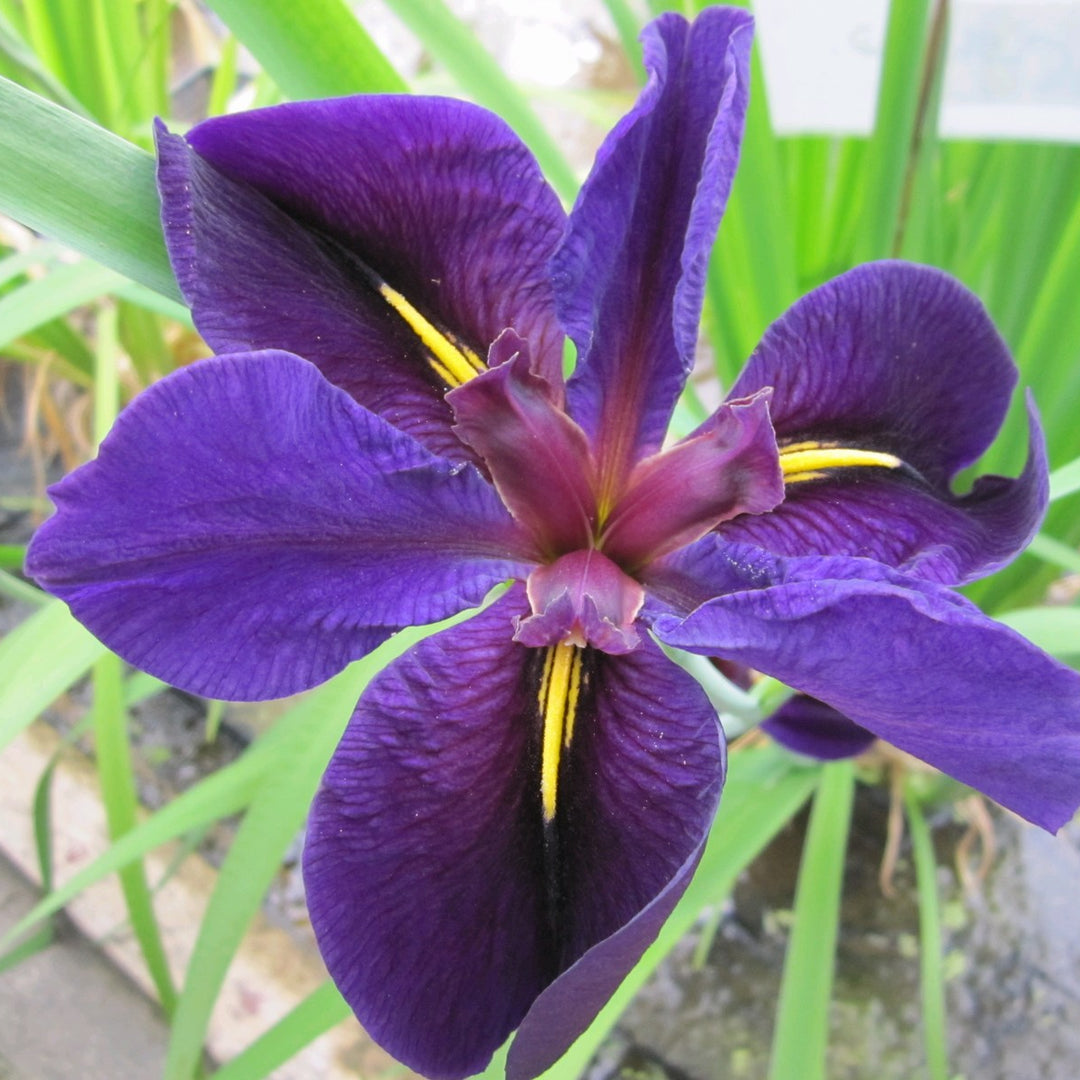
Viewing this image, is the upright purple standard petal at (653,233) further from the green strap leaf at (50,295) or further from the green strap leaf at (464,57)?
the green strap leaf at (50,295)

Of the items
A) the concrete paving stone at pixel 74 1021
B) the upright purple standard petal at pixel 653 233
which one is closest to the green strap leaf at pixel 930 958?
the upright purple standard petal at pixel 653 233

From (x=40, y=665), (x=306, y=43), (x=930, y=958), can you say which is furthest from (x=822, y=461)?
(x=930, y=958)

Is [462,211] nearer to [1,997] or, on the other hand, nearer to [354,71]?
[354,71]

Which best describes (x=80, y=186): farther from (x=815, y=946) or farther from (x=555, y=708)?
(x=815, y=946)

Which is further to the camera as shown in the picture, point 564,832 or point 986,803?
point 986,803

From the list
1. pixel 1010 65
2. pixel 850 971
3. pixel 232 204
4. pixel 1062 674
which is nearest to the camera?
pixel 1062 674

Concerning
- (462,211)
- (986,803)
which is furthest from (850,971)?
(462,211)
